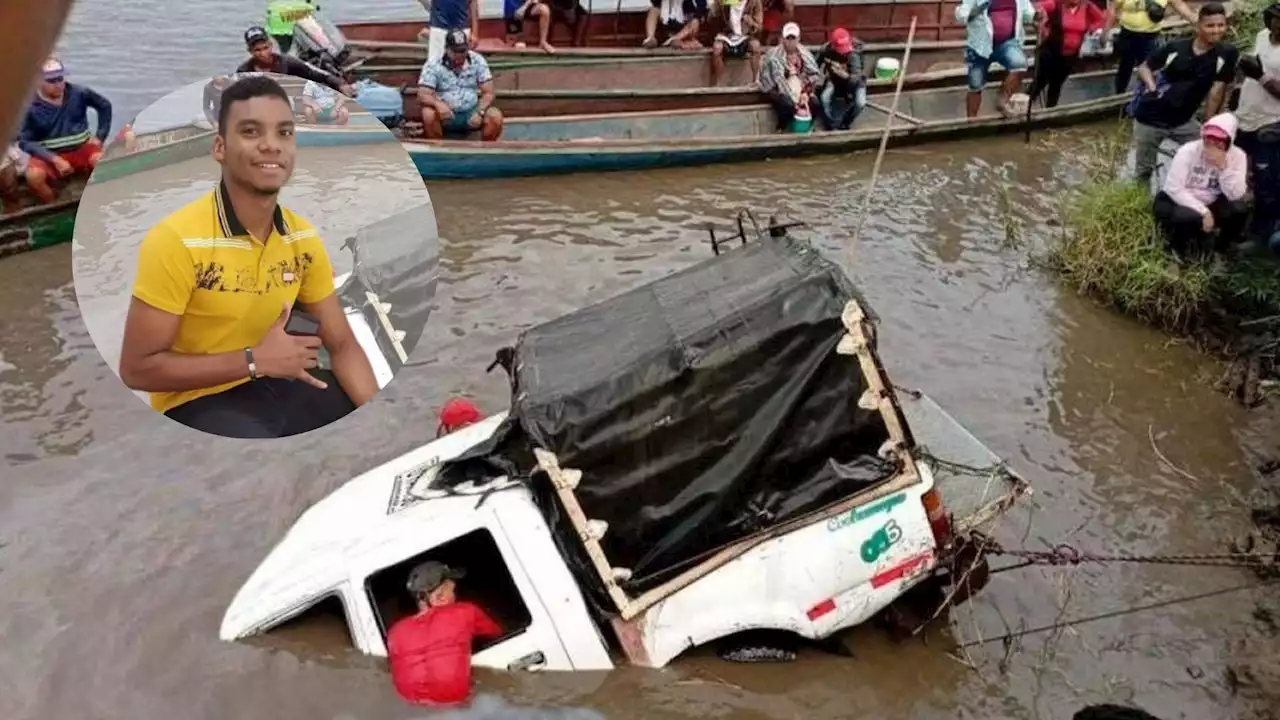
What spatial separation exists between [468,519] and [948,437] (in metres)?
3.01

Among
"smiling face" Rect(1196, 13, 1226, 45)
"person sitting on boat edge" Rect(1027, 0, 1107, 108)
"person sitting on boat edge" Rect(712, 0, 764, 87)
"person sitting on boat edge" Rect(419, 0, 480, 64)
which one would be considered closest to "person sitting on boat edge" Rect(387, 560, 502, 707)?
"smiling face" Rect(1196, 13, 1226, 45)

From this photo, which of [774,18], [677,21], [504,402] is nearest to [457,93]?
[677,21]

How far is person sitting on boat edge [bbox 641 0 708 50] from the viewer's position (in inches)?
653

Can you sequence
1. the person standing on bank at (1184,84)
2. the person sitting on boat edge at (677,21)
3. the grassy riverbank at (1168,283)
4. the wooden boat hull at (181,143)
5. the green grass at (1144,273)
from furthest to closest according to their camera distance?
the person sitting on boat edge at (677,21), the person standing on bank at (1184,84), the green grass at (1144,273), the grassy riverbank at (1168,283), the wooden boat hull at (181,143)

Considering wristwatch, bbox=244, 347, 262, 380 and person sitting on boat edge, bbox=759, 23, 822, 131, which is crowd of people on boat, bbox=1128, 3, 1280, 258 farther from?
wristwatch, bbox=244, 347, 262, 380

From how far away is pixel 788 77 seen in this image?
14.7m

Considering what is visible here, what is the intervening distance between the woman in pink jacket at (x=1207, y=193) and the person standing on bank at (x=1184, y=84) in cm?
97

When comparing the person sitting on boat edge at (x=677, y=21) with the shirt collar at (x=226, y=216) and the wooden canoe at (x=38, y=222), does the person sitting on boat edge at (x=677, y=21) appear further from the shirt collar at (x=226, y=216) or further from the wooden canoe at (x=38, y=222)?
the shirt collar at (x=226, y=216)

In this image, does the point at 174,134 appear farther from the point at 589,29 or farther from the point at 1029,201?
the point at 589,29

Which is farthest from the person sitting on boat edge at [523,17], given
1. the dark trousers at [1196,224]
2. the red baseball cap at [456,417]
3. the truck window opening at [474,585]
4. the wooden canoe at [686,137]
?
the truck window opening at [474,585]

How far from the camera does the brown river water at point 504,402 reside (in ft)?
19.2

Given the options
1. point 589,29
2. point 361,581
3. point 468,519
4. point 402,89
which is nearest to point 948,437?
point 468,519

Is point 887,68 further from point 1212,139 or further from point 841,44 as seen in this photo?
point 1212,139

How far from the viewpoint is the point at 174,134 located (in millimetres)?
2014
